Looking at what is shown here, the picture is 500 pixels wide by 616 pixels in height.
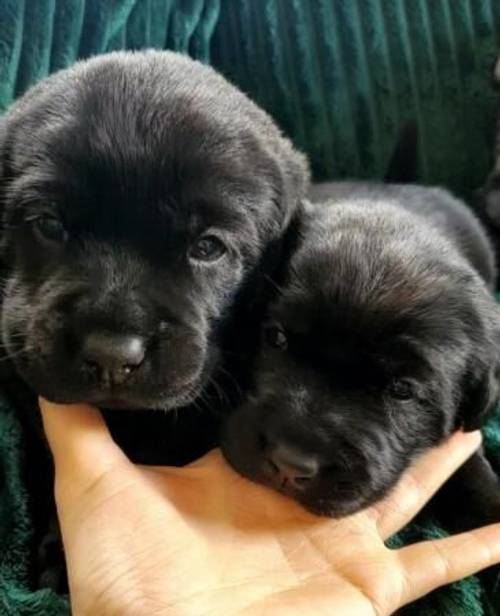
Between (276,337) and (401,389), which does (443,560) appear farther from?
(276,337)

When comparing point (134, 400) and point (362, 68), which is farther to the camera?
point (362, 68)

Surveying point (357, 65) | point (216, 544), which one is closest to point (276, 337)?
point (216, 544)

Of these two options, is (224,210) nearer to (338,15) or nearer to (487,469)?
(487,469)

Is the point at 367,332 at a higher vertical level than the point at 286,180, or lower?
lower

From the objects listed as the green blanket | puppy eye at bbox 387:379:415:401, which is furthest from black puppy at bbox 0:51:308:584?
the green blanket

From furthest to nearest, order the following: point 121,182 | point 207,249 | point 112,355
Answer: point 207,249
point 121,182
point 112,355

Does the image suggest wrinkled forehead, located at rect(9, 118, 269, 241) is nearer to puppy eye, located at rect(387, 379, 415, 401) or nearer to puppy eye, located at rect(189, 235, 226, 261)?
puppy eye, located at rect(189, 235, 226, 261)

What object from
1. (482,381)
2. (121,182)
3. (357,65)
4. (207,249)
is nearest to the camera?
(121,182)
